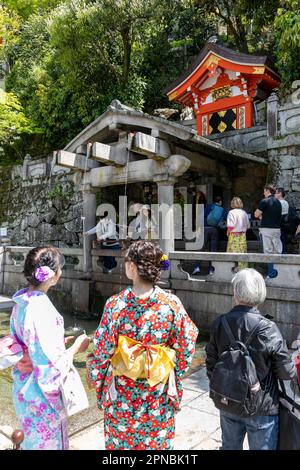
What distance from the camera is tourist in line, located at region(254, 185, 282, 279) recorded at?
754 centimetres

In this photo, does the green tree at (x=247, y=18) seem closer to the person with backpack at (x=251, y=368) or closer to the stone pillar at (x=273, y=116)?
the stone pillar at (x=273, y=116)

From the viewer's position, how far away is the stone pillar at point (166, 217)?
8.58 meters

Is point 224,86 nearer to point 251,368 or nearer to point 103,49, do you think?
point 103,49

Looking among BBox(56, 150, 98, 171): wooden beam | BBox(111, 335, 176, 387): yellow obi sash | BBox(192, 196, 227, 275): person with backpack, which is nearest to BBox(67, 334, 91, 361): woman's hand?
BBox(111, 335, 176, 387): yellow obi sash

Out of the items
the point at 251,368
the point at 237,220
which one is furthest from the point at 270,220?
the point at 251,368

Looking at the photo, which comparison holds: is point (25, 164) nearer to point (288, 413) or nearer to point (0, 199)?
Result: point (0, 199)

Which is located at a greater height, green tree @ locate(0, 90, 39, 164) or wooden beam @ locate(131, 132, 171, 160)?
green tree @ locate(0, 90, 39, 164)

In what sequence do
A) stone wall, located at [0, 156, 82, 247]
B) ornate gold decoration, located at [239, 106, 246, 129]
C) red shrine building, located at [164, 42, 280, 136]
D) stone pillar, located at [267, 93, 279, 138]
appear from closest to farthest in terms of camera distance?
1. stone pillar, located at [267, 93, 279, 138]
2. red shrine building, located at [164, 42, 280, 136]
3. ornate gold decoration, located at [239, 106, 246, 129]
4. stone wall, located at [0, 156, 82, 247]

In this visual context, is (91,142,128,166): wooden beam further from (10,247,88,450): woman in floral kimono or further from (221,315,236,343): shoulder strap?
(221,315,236,343): shoulder strap

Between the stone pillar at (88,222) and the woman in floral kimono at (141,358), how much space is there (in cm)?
777

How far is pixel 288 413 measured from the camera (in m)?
2.63

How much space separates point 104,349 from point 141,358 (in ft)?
0.89

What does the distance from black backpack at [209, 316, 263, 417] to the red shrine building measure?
11.2 meters

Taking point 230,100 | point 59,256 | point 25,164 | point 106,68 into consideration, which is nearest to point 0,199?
point 25,164
